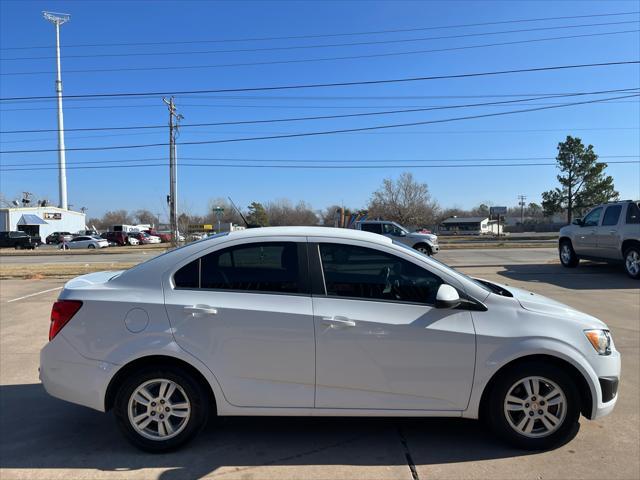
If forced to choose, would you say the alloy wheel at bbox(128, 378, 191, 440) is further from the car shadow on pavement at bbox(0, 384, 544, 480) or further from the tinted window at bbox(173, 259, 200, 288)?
the tinted window at bbox(173, 259, 200, 288)

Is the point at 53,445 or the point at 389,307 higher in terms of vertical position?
the point at 389,307

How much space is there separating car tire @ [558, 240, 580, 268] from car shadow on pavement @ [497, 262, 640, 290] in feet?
0.68

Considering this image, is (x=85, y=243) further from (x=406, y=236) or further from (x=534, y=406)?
(x=534, y=406)

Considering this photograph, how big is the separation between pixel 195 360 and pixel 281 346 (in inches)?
25.1

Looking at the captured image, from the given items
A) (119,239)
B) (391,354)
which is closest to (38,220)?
(119,239)

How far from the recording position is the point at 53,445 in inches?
139

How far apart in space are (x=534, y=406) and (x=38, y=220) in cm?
7010

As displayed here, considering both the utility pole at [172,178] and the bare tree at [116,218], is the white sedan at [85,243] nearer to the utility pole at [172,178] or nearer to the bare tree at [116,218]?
the utility pole at [172,178]

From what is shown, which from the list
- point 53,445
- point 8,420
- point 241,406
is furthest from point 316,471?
point 8,420

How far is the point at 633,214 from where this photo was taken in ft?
40.4

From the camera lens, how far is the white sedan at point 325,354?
3.29 m

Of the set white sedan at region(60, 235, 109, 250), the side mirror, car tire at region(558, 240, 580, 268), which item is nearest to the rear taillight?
the side mirror

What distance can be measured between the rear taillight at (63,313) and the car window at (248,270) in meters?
0.77

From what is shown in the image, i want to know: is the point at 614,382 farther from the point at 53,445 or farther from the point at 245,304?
the point at 53,445
